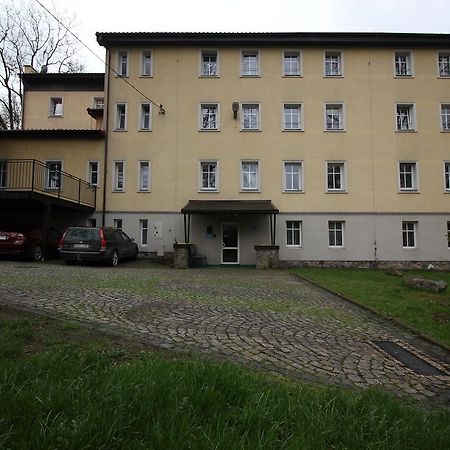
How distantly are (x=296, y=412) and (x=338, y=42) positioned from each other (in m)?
24.0

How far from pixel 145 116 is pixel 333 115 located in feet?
36.2

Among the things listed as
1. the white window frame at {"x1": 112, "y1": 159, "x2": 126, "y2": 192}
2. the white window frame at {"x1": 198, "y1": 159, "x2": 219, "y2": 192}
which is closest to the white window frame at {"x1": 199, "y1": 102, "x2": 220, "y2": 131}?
the white window frame at {"x1": 198, "y1": 159, "x2": 219, "y2": 192}

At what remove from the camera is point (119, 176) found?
23094mm

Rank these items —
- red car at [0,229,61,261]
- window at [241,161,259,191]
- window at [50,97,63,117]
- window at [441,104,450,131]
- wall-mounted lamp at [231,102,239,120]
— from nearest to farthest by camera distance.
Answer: red car at [0,229,61,261] < wall-mounted lamp at [231,102,239,120] < window at [241,161,259,191] < window at [441,104,450,131] < window at [50,97,63,117]

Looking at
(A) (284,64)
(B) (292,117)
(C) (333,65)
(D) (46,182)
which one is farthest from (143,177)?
(C) (333,65)

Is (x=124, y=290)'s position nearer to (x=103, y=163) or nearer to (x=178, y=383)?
(x=178, y=383)

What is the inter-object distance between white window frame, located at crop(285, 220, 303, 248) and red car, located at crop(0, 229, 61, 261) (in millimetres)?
12673

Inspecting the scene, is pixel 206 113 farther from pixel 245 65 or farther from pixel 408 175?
pixel 408 175

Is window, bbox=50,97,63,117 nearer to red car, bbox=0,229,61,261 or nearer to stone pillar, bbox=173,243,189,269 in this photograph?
red car, bbox=0,229,61,261

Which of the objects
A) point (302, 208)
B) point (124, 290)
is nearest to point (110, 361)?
point (124, 290)

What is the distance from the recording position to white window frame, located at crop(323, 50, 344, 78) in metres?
22.8

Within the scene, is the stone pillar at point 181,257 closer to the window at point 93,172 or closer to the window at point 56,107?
the window at point 93,172

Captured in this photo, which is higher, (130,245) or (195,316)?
(130,245)

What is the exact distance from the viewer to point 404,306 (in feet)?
27.1
